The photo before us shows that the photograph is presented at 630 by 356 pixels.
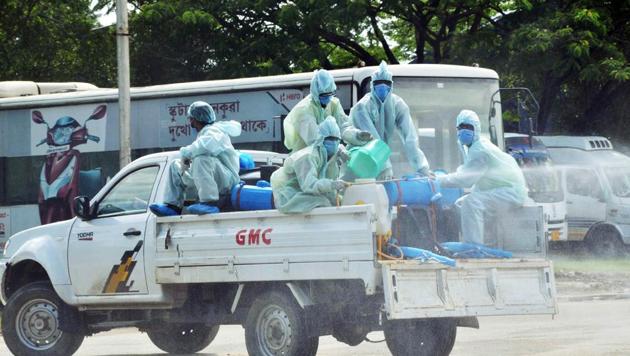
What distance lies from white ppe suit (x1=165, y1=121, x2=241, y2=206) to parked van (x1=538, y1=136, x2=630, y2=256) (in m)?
16.2

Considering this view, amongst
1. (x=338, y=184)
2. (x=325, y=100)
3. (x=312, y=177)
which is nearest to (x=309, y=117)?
(x=325, y=100)

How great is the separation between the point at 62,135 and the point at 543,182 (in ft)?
32.4

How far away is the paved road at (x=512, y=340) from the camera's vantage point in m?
11.1

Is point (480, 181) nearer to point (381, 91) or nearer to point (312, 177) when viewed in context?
point (381, 91)

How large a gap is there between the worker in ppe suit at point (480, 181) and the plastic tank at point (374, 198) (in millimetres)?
1297

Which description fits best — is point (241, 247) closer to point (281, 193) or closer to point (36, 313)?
point (281, 193)

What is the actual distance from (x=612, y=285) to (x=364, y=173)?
Result: 36.1ft

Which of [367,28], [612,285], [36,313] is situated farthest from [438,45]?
[36,313]

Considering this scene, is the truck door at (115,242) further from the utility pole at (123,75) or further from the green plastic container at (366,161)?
the utility pole at (123,75)

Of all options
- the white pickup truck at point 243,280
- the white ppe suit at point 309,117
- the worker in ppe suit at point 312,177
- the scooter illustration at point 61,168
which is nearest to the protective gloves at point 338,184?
the worker in ppe suit at point 312,177

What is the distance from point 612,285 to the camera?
19703 millimetres

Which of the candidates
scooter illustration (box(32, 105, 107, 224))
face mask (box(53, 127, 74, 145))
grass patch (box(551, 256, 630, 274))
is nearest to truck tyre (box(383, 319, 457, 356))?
scooter illustration (box(32, 105, 107, 224))

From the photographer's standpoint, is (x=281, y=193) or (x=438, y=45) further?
(x=438, y=45)

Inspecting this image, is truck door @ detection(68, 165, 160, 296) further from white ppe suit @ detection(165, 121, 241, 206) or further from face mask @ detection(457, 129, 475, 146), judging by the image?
face mask @ detection(457, 129, 475, 146)
